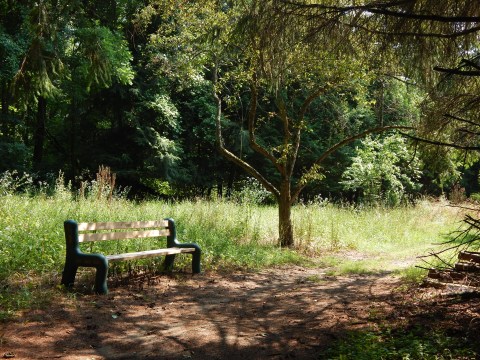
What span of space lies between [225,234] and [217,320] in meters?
4.77

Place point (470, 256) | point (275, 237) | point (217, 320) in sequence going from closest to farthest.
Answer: point (217, 320) → point (470, 256) → point (275, 237)

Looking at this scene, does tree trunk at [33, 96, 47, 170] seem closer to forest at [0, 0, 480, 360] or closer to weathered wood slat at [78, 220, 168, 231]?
forest at [0, 0, 480, 360]

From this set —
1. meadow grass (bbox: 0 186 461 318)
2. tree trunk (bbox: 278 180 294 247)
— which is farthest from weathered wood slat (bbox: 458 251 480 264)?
tree trunk (bbox: 278 180 294 247)

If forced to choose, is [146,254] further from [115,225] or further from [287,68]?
[287,68]

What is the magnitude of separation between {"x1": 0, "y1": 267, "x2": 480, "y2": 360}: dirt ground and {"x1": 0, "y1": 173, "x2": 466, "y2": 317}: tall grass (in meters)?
0.82

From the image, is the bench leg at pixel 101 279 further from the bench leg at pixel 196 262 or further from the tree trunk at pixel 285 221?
the tree trunk at pixel 285 221

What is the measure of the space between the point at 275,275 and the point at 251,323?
315 centimetres

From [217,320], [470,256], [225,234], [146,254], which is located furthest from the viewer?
[225,234]

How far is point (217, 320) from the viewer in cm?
527

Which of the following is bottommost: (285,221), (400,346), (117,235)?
(400,346)

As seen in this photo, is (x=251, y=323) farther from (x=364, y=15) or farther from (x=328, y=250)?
(x=328, y=250)

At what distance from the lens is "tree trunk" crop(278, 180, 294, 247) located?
10945mm

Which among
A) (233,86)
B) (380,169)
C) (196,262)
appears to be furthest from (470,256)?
(380,169)

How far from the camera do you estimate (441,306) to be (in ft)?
16.2
